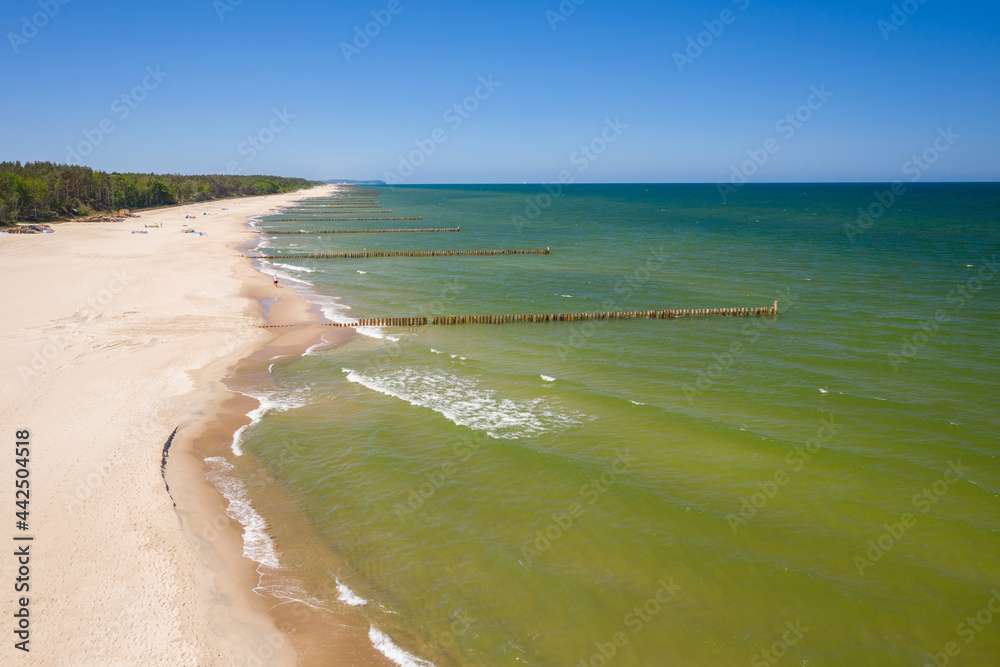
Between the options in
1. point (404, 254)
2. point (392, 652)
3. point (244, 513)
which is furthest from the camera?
point (404, 254)

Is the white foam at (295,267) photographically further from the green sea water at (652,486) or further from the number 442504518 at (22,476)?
the number 442504518 at (22,476)

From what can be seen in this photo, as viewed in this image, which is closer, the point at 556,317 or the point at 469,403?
the point at 469,403

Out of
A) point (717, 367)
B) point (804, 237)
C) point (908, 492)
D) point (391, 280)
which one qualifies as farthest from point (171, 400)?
point (804, 237)

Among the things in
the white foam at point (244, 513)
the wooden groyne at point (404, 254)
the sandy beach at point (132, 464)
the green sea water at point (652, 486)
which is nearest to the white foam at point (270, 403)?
the green sea water at point (652, 486)

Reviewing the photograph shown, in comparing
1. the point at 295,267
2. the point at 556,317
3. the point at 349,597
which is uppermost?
the point at 295,267

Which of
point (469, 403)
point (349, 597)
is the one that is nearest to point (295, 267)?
point (469, 403)

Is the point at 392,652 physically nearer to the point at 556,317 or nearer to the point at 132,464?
the point at 132,464

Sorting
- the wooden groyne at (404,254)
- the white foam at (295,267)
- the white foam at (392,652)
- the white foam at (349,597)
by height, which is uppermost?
the wooden groyne at (404,254)

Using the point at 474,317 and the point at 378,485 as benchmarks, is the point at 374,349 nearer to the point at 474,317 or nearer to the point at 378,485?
the point at 474,317
